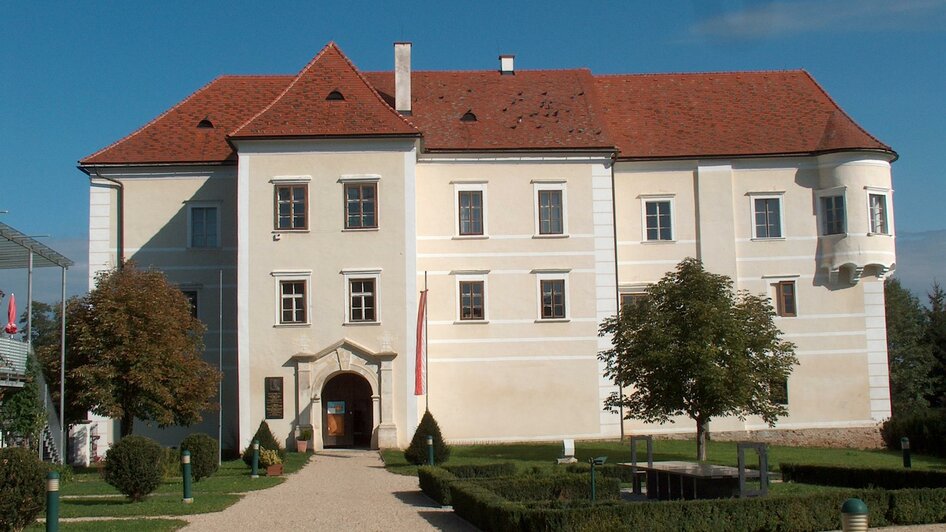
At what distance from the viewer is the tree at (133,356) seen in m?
30.9

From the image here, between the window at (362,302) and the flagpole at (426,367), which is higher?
the window at (362,302)

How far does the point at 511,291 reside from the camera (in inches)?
1505

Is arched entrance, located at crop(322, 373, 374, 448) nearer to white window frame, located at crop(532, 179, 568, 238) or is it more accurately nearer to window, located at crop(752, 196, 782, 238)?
white window frame, located at crop(532, 179, 568, 238)

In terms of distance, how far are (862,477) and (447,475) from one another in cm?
845

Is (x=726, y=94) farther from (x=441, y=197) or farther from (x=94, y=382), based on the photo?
(x=94, y=382)

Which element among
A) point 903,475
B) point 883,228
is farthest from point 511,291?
point 903,475

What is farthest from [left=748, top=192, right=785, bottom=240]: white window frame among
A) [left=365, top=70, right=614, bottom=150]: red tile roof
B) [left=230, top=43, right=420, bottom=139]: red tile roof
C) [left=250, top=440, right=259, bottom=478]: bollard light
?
[left=250, top=440, right=259, bottom=478]: bollard light

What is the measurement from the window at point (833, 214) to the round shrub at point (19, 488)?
102 ft

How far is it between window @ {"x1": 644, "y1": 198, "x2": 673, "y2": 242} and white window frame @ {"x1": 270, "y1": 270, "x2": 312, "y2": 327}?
41.2 feet

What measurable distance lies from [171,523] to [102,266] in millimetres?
22369

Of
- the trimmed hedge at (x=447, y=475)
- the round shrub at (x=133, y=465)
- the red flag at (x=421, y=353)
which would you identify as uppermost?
the red flag at (x=421, y=353)

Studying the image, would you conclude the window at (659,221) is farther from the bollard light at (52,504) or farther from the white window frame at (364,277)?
the bollard light at (52,504)

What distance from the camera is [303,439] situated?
34344 millimetres

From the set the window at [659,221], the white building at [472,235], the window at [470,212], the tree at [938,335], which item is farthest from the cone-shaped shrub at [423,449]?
the tree at [938,335]
